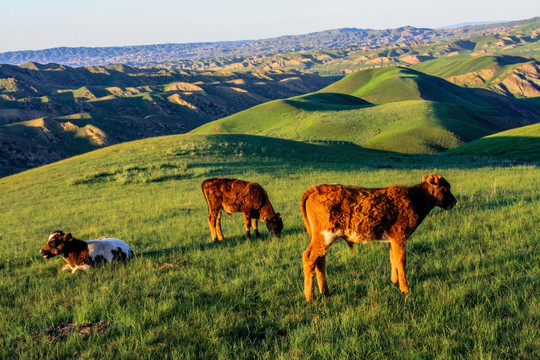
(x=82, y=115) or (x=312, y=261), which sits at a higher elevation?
(x=82, y=115)

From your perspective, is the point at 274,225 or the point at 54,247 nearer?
the point at 54,247

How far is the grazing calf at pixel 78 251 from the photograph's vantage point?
8945mm

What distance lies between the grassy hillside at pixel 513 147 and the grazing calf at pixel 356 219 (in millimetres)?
44618

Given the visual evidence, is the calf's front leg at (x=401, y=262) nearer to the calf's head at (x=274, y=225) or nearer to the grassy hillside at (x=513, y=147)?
the calf's head at (x=274, y=225)

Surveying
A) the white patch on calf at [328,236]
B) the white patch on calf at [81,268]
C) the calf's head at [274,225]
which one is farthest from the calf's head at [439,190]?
the white patch on calf at [81,268]

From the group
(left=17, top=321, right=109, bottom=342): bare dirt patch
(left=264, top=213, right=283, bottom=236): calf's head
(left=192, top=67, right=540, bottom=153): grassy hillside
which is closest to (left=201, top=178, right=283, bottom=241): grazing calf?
(left=264, top=213, right=283, bottom=236): calf's head

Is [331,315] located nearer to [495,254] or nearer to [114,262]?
[495,254]

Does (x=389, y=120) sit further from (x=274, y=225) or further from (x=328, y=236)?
(x=328, y=236)

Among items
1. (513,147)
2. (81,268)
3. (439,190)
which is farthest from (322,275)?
(513,147)

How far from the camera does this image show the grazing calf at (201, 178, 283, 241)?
11.2 metres

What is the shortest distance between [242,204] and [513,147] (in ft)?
167

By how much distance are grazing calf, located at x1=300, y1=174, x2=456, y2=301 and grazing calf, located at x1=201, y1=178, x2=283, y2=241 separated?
4554mm

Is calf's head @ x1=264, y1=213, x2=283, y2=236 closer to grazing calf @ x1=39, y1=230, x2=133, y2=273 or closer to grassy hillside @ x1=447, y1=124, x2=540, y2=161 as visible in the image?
grazing calf @ x1=39, y1=230, x2=133, y2=273

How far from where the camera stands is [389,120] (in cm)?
9012
